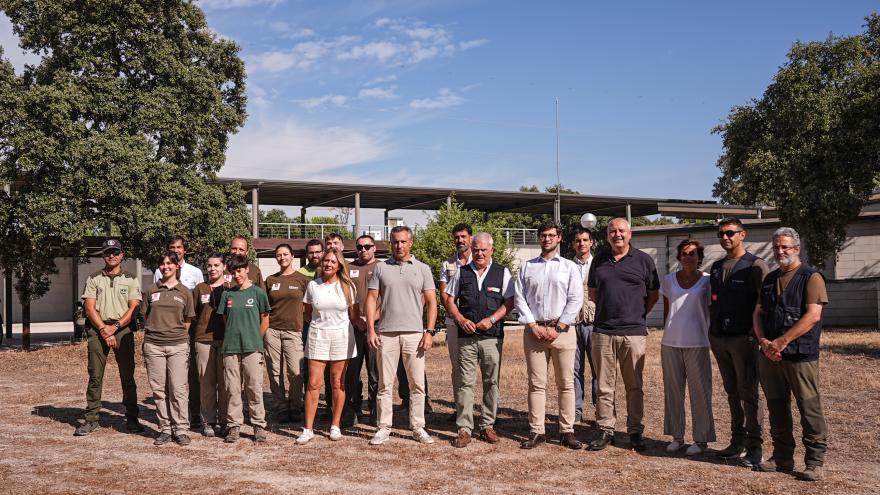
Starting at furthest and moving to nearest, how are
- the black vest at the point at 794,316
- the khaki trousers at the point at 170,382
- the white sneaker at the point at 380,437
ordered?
the khaki trousers at the point at 170,382, the white sneaker at the point at 380,437, the black vest at the point at 794,316

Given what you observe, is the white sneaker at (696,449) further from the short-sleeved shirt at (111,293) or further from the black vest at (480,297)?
the short-sleeved shirt at (111,293)

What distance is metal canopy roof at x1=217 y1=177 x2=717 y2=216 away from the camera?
99.1 ft

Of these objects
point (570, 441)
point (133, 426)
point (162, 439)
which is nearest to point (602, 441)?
point (570, 441)

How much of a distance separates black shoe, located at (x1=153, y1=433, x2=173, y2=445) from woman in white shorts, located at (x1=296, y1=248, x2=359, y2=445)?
1.38 meters

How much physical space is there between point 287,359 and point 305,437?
1220 millimetres

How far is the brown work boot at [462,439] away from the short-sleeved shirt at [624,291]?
1.67 metres

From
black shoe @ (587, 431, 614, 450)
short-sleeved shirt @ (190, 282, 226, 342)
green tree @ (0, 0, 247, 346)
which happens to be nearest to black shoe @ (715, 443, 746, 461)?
black shoe @ (587, 431, 614, 450)

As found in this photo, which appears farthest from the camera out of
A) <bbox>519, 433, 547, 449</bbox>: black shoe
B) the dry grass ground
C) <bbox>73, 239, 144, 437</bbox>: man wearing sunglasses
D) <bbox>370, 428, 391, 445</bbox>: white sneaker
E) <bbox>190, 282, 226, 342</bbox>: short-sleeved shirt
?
<bbox>73, 239, 144, 437</bbox>: man wearing sunglasses

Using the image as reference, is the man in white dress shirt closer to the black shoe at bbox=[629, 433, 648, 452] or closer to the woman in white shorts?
the black shoe at bbox=[629, 433, 648, 452]

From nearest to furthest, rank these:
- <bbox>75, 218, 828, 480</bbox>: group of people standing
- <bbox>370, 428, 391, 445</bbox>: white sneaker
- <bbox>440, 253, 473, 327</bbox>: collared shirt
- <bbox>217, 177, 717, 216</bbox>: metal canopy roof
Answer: <bbox>75, 218, 828, 480</bbox>: group of people standing → <bbox>370, 428, 391, 445</bbox>: white sneaker → <bbox>440, 253, 473, 327</bbox>: collared shirt → <bbox>217, 177, 717, 216</bbox>: metal canopy roof

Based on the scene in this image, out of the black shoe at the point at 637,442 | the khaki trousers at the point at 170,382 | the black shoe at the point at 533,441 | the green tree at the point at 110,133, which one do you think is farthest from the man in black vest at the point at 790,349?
the green tree at the point at 110,133

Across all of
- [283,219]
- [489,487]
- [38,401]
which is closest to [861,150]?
[489,487]

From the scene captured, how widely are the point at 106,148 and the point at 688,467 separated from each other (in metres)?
17.9

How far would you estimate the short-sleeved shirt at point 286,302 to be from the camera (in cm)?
815
